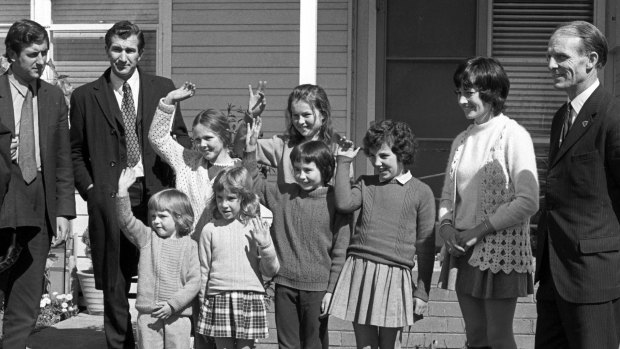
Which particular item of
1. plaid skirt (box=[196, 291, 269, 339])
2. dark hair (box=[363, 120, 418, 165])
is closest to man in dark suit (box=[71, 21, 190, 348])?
plaid skirt (box=[196, 291, 269, 339])

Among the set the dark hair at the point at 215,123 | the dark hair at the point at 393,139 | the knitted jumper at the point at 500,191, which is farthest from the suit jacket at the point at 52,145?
the knitted jumper at the point at 500,191

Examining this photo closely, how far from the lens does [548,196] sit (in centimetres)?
428

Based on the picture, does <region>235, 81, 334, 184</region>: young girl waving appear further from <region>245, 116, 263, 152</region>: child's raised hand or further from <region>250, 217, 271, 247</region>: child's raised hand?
<region>250, 217, 271, 247</region>: child's raised hand

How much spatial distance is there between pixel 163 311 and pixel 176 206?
1.84 feet

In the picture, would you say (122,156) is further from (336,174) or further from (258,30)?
(258,30)

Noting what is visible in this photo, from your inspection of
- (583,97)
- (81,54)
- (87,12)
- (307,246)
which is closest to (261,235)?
(307,246)

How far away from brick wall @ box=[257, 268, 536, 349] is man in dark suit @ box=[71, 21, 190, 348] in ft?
3.73

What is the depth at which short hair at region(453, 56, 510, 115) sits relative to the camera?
15.1ft

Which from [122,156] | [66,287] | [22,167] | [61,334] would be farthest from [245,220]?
[66,287]

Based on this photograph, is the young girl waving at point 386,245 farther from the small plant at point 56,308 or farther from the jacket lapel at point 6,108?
the small plant at point 56,308

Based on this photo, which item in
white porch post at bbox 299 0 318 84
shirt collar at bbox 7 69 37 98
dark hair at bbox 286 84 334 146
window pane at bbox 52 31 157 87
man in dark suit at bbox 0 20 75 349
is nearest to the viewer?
dark hair at bbox 286 84 334 146

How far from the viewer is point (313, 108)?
5.09 meters

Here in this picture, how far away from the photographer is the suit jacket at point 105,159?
5488mm

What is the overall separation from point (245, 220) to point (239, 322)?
548mm
